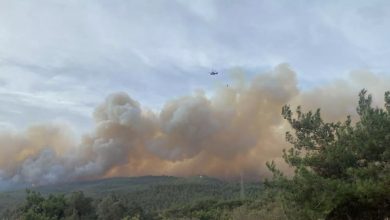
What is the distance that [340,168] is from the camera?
26.2 m

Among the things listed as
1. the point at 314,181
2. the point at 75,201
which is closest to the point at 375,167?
the point at 314,181

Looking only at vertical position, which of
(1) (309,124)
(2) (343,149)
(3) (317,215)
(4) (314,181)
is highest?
(1) (309,124)

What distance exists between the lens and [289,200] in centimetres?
2738

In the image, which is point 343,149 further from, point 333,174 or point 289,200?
point 289,200

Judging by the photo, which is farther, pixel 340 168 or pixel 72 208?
pixel 72 208

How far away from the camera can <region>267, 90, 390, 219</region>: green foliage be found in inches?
954

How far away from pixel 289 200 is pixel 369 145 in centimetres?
563

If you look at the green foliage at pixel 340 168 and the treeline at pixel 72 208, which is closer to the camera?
the green foliage at pixel 340 168

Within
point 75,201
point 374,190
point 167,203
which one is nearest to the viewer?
point 374,190

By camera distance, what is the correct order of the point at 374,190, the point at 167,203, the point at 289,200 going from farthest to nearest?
the point at 167,203
the point at 289,200
the point at 374,190

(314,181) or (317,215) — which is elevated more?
(314,181)

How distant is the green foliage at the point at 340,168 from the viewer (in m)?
24.2

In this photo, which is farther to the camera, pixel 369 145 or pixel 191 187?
pixel 191 187

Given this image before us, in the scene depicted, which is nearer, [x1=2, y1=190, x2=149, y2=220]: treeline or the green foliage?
the green foliage
